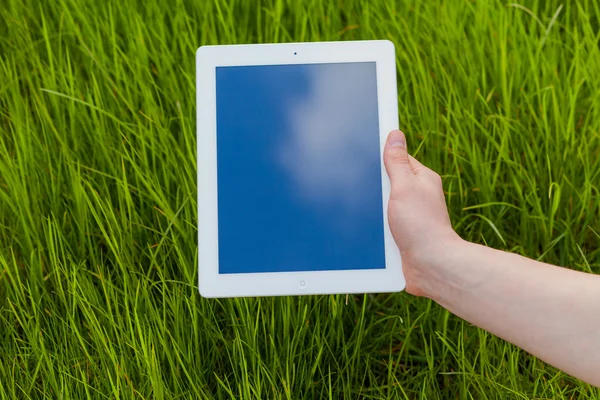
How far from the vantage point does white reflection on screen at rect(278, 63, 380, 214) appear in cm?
109

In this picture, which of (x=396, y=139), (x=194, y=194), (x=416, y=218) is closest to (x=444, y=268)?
(x=416, y=218)

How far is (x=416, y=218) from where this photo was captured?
105 centimetres

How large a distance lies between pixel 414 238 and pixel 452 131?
1.29 feet

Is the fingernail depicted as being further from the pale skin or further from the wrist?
the wrist

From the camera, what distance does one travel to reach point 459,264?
100 centimetres

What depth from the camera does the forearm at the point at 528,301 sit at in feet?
2.76

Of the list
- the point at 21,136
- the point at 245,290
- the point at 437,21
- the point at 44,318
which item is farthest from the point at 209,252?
the point at 437,21

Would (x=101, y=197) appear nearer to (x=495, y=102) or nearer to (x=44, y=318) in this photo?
(x=44, y=318)

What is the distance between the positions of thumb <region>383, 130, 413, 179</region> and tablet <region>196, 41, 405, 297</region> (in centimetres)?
2

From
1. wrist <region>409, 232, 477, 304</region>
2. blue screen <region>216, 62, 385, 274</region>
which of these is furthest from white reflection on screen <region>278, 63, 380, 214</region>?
wrist <region>409, 232, 477, 304</region>

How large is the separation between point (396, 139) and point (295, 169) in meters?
0.16

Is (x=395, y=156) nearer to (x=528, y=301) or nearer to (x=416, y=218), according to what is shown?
(x=416, y=218)

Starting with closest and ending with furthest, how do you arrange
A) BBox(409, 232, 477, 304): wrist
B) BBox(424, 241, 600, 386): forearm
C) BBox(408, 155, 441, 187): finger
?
1. BBox(424, 241, 600, 386): forearm
2. BBox(409, 232, 477, 304): wrist
3. BBox(408, 155, 441, 187): finger

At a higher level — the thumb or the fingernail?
the fingernail
